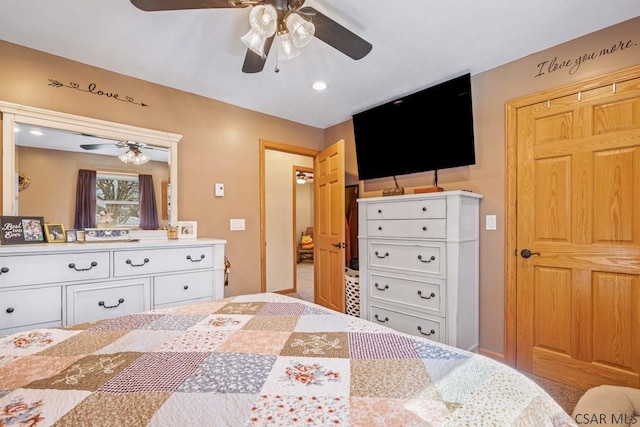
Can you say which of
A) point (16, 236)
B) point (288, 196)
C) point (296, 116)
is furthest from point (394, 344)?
point (288, 196)

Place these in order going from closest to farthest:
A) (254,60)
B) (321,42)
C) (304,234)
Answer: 1. (254,60)
2. (321,42)
3. (304,234)

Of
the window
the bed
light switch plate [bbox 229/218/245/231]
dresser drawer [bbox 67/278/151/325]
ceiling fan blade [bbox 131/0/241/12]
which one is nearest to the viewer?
the bed

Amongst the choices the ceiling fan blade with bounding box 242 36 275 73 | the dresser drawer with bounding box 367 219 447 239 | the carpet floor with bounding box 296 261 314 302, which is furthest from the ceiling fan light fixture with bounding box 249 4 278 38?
the carpet floor with bounding box 296 261 314 302

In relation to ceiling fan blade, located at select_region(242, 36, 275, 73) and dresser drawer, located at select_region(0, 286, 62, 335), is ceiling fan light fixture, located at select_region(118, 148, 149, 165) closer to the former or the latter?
dresser drawer, located at select_region(0, 286, 62, 335)

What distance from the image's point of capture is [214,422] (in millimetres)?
577

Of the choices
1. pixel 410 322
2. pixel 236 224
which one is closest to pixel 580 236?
pixel 410 322

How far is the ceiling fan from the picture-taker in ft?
4.69

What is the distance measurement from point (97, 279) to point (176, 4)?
5.51ft

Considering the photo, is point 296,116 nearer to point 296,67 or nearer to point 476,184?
point 296,67

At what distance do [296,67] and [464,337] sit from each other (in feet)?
8.08

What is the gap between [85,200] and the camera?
236cm

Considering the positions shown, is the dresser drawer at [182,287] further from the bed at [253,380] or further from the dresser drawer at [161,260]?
the bed at [253,380]

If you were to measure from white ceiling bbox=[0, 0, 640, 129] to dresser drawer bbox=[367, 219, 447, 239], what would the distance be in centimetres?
123

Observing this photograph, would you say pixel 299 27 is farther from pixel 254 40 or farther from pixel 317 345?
pixel 317 345
